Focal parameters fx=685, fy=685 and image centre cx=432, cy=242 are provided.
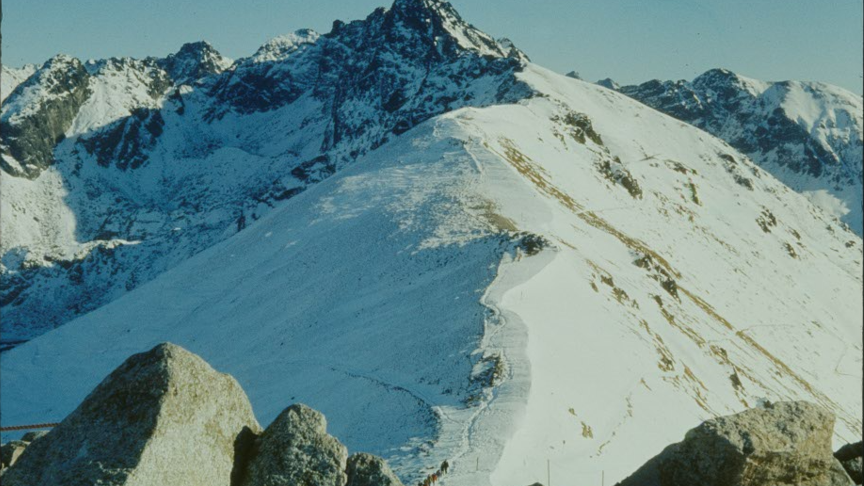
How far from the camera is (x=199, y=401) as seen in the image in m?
12.5

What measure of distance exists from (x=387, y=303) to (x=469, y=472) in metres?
24.1

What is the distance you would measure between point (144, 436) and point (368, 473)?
4.42 meters

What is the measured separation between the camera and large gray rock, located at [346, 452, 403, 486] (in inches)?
537

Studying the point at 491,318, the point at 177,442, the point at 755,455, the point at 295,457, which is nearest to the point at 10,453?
the point at 177,442

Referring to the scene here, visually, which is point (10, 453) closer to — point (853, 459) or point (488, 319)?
point (853, 459)

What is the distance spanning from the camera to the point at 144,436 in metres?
A: 11.5

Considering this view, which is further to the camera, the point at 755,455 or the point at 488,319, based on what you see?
the point at 488,319

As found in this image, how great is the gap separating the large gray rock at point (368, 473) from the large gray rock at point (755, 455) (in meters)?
4.87

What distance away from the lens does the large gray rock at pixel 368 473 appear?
13.6m

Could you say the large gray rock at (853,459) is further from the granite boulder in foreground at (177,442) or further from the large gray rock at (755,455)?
the granite boulder in foreground at (177,442)

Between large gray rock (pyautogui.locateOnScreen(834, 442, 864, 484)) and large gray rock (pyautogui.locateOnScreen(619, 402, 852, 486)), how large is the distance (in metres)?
1.07

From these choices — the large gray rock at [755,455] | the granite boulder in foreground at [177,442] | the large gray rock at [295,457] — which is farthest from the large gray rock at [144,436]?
the large gray rock at [755,455]

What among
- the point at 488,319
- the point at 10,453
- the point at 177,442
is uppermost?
the point at 488,319

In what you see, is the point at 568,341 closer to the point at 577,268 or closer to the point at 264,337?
the point at 577,268
